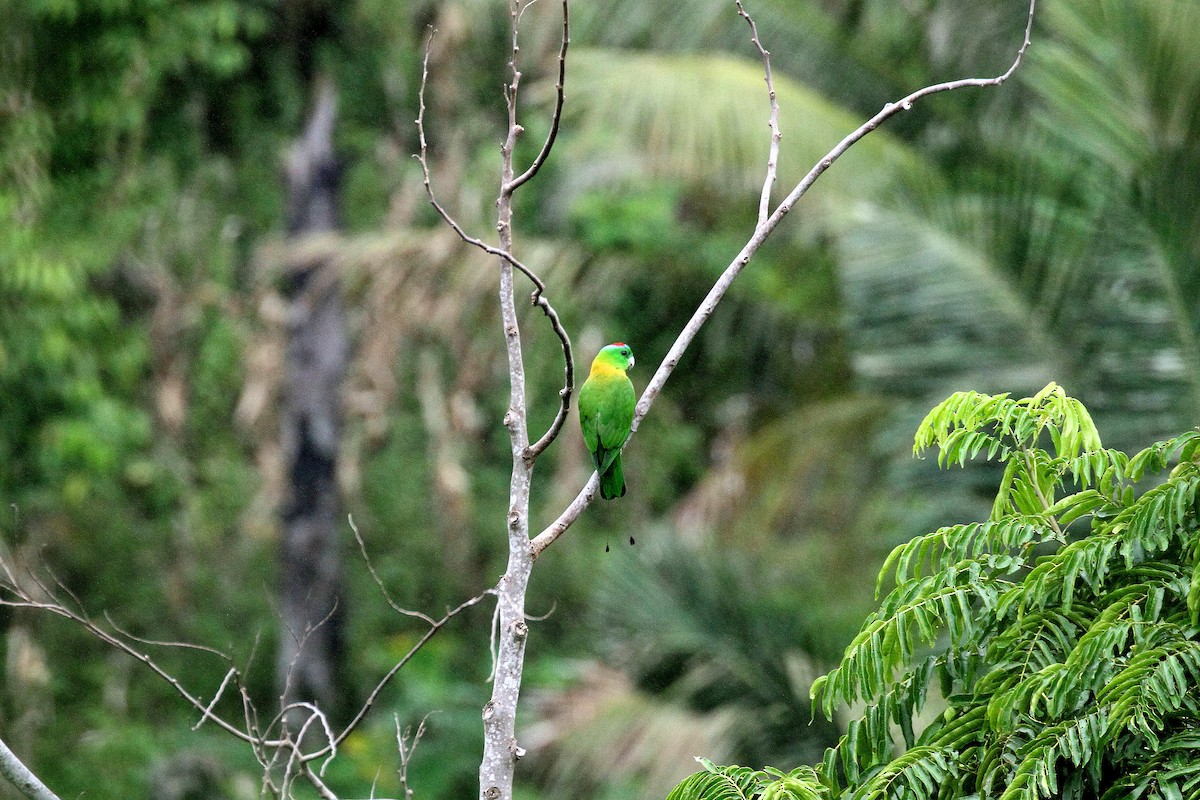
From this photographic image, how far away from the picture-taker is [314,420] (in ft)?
39.0

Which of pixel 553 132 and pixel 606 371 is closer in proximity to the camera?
pixel 553 132

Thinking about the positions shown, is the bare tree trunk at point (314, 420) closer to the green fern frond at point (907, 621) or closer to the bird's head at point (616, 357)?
the bird's head at point (616, 357)

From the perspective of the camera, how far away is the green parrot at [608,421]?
4.32m

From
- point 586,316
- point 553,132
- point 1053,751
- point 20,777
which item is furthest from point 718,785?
point 586,316

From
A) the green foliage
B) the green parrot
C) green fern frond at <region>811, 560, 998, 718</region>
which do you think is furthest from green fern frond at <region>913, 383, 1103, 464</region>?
the green parrot

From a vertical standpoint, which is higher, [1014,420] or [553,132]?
[553,132]

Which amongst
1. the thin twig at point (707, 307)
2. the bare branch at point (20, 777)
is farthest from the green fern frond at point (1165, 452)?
the bare branch at point (20, 777)

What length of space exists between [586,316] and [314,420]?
3.83 metres

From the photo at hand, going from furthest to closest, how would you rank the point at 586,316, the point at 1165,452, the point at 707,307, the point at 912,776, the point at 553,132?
the point at 586,316
the point at 707,307
the point at 553,132
the point at 1165,452
the point at 912,776

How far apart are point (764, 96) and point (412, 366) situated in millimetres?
6739

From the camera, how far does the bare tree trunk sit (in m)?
11.7

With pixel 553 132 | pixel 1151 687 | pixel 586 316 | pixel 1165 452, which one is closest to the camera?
pixel 1151 687

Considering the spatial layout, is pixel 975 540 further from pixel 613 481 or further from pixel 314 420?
pixel 314 420

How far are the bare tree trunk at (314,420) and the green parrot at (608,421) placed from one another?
7529 millimetres
